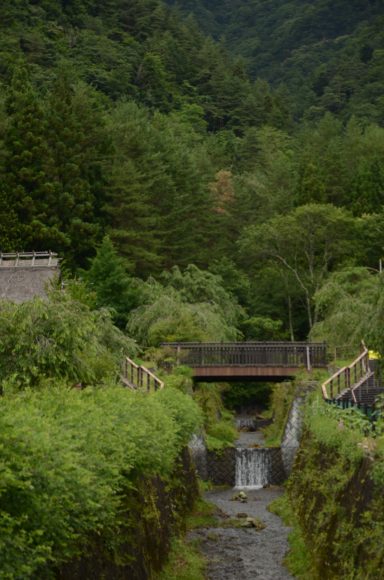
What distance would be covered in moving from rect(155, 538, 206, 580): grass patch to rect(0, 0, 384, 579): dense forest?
1.27 ft

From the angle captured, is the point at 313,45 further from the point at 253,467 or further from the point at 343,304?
Result: the point at 253,467

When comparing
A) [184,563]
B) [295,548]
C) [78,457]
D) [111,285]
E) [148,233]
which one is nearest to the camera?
[78,457]

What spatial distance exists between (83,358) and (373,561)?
11435 millimetres

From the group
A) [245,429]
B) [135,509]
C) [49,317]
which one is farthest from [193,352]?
[135,509]

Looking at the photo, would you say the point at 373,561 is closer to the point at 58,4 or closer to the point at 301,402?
the point at 301,402

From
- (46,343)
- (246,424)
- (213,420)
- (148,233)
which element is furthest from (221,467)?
(148,233)

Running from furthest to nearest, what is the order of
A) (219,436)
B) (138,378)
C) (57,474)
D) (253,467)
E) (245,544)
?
(219,436), (253,467), (138,378), (245,544), (57,474)

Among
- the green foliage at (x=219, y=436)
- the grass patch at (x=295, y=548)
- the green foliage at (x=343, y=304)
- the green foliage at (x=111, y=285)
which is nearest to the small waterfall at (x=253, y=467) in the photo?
the green foliage at (x=219, y=436)

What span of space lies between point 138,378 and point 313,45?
11965 cm

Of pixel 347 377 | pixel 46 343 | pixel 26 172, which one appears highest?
pixel 26 172

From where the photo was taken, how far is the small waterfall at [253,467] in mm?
37906

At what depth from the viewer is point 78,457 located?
12789 millimetres

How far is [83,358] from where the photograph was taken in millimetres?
25125

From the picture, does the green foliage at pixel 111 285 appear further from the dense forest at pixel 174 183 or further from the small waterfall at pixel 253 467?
the small waterfall at pixel 253 467
